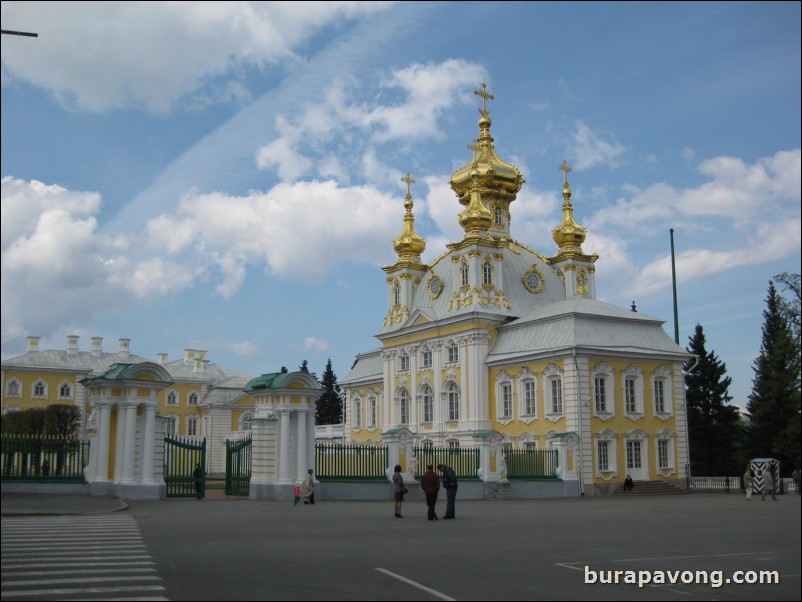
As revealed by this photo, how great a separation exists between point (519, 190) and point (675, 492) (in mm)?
25341

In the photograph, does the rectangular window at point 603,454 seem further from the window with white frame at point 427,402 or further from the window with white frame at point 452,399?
the window with white frame at point 427,402

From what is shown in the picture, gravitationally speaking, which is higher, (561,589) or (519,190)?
(519,190)

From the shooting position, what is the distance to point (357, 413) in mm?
61281

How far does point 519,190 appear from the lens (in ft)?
194

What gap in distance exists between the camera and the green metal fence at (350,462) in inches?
1165

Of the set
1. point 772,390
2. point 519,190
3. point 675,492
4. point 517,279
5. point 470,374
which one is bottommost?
point 675,492

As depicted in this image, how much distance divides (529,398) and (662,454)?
6.97 metres

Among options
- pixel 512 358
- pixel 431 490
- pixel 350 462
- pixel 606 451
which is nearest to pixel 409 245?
pixel 512 358

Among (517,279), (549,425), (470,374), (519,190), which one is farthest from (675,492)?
(519,190)

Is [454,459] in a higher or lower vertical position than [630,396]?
lower

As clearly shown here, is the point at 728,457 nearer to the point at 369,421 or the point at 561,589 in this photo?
the point at 369,421

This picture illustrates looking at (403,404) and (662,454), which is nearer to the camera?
(662,454)

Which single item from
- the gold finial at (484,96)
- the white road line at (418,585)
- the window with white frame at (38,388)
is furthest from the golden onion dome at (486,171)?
the white road line at (418,585)

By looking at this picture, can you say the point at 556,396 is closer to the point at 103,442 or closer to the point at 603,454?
the point at 603,454
